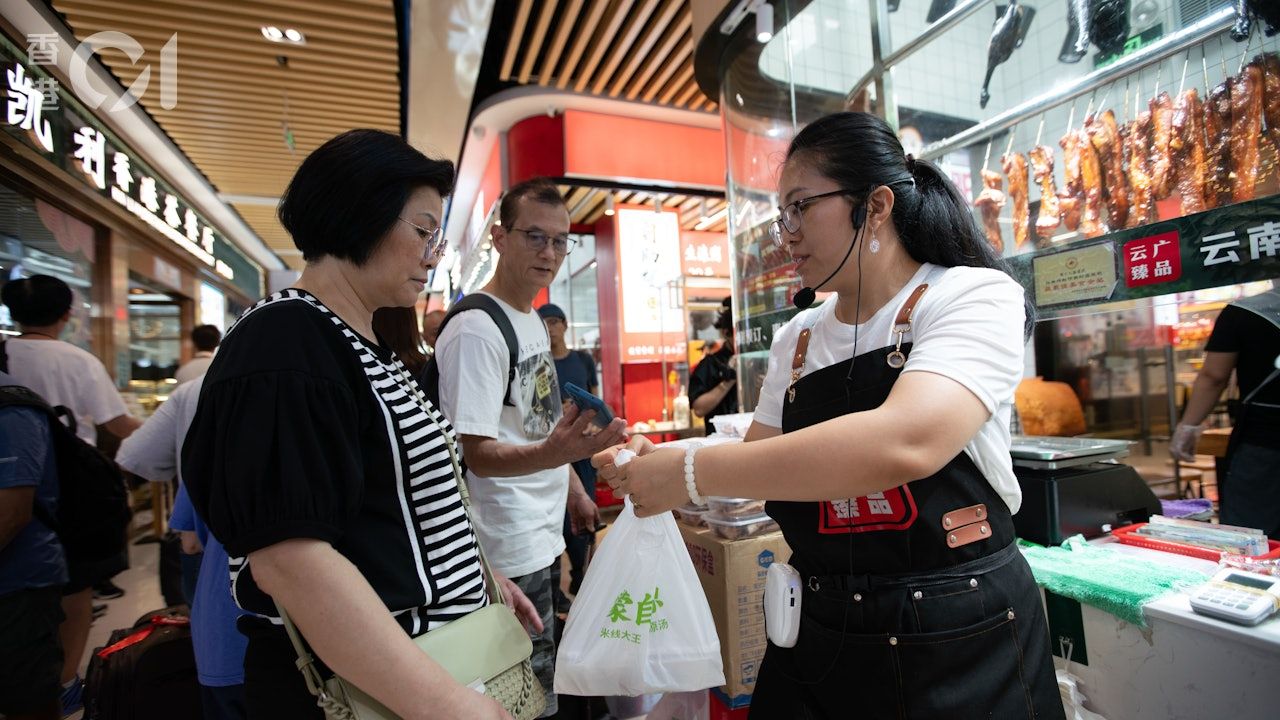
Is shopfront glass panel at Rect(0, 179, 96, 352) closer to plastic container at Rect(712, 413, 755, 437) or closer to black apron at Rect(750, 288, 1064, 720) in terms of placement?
plastic container at Rect(712, 413, 755, 437)

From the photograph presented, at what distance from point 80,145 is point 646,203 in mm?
5547

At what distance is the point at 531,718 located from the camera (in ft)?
3.50

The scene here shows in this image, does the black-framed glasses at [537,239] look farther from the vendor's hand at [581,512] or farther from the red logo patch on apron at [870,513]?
the red logo patch on apron at [870,513]

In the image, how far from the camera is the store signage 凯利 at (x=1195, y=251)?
4.69ft

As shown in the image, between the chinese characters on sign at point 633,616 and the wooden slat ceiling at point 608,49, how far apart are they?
13.4 ft

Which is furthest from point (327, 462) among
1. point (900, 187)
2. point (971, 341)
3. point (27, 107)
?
point (27, 107)

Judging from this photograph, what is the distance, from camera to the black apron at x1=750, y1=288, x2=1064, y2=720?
3.29 feet

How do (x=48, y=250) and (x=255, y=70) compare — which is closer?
(x=48, y=250)

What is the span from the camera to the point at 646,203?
319 inches

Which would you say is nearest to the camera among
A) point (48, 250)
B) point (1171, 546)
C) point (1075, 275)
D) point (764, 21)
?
point (1171, 546)

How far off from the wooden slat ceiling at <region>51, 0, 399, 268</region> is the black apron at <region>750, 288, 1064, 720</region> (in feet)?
15.3

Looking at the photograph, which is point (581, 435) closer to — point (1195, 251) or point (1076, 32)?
point (1195, 251)

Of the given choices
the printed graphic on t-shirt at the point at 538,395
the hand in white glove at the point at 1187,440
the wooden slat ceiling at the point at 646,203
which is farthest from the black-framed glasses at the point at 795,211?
the wooden slat ceiling at the point at 646,203

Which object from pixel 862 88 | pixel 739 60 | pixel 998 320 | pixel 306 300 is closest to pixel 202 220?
pixel 739 60
